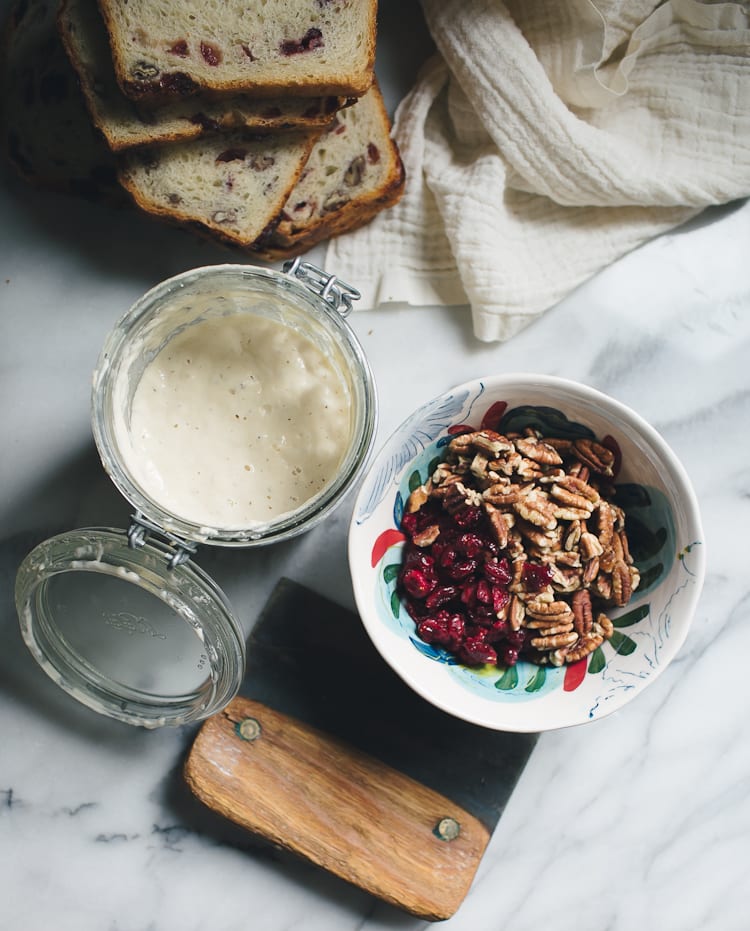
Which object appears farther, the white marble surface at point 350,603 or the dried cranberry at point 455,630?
the white marble surface at point 350,603

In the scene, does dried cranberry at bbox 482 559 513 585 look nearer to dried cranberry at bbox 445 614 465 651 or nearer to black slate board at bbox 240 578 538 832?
dried cranberry at bbox 445 614 465 651

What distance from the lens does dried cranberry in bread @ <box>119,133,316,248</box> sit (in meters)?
0.97

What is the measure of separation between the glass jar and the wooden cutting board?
93mm

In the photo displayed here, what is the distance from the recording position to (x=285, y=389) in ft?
3.02

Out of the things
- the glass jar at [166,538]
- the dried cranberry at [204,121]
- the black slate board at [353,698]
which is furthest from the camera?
the black slate board at [353,698]

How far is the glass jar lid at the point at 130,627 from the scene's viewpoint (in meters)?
0.88

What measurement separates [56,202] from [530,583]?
2.43 feet

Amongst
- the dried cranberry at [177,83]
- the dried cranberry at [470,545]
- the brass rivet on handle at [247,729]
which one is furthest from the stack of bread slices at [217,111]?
the brass rivet on handle at [247,729]

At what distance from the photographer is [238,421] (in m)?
0.92

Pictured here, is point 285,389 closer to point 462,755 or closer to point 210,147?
point 210,147

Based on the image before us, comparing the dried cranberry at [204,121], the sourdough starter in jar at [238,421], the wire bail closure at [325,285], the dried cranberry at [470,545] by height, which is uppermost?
the dried cranberry at [204,121]

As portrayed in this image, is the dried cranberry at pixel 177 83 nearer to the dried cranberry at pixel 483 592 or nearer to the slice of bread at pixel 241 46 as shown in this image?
the slice of bread at pixel 241 46

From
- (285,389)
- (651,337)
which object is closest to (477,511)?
(285,389)

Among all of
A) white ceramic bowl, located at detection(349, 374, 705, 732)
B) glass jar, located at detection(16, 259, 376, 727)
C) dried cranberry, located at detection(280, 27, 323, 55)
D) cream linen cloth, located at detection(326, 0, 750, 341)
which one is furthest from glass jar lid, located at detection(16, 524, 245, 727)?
dried cranberry, located at detection(280, 27, 323, 55)
